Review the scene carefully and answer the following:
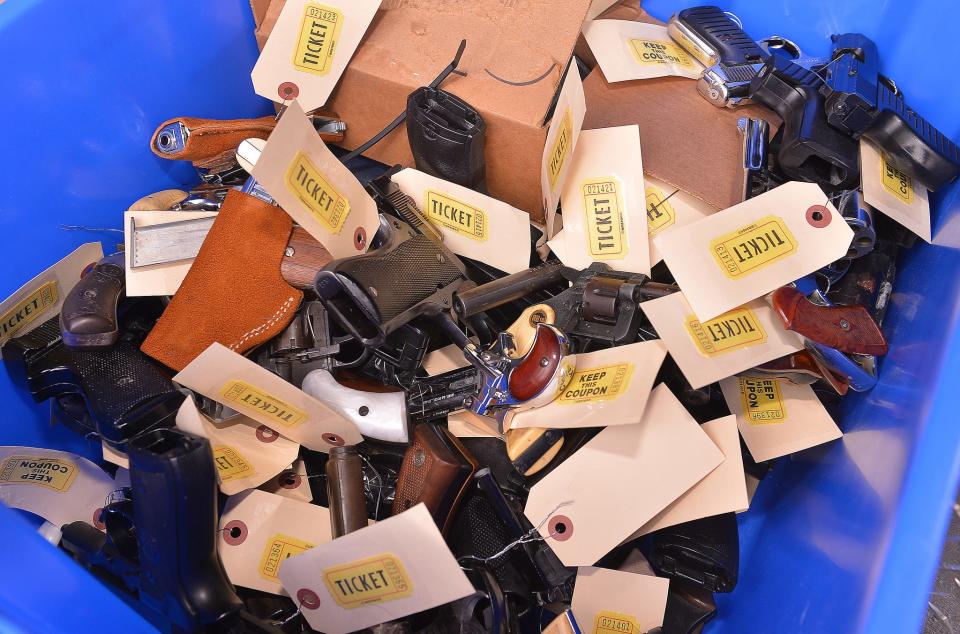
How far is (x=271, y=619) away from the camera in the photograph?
827 mm

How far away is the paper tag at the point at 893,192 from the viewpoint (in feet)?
2.85

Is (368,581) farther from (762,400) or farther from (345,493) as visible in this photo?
(762,400)

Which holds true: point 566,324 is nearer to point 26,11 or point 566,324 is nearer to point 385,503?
point 385,503

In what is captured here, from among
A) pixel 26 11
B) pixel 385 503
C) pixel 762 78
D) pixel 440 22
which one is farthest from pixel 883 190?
pixel 26 11

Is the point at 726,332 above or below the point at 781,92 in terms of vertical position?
below

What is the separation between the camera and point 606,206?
940 millimetres

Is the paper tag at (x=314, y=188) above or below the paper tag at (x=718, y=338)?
above

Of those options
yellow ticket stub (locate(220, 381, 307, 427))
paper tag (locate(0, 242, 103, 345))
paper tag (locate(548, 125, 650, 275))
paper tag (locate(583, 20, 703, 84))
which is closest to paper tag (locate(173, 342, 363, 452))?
yellow ticket stub (locate(220, 381, 307, 427))

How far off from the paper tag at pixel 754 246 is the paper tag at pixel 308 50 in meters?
0.48

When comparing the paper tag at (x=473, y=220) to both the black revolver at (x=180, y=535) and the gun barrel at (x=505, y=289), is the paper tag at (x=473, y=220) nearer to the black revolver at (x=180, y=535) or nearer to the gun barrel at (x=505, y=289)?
the gun barrel at (x=505, y=289)

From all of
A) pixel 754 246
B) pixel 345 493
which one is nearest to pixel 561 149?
pixel 754 246

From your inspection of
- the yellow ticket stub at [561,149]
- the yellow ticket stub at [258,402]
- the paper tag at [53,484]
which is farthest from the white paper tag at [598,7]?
the paper tag at [53,484]

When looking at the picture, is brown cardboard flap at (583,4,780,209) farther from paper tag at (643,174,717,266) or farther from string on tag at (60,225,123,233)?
string on tag at (60,225,123,233)

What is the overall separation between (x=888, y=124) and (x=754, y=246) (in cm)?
23
